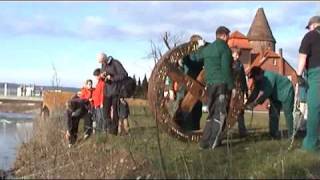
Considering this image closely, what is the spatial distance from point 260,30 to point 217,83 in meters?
113

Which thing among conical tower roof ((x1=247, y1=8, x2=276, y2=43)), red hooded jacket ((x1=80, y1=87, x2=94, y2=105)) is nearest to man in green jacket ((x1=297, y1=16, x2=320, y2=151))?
red hooded jacket ((x1=80, y1=87, x2=94, y2=105))

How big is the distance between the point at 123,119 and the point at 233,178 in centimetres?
797

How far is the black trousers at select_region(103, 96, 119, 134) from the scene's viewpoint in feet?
47.8

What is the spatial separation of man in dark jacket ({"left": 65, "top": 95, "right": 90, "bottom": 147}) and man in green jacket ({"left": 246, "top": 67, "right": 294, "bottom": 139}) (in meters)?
4.29

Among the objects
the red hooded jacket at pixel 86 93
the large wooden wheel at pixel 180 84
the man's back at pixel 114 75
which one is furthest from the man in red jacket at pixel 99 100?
the large wooden wheel at pixel 180 84

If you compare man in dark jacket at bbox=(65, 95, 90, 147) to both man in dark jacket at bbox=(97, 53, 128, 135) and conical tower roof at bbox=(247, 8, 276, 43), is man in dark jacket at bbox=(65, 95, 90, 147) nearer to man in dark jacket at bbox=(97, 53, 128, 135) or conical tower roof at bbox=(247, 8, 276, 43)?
man in dark jacket at bbox=(97, 53, 128, 135)

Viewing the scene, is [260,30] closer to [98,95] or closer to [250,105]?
[98,95]

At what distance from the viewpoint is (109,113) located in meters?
14.8

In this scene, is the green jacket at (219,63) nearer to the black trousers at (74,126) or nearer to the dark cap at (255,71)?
the dark cap at (255,71)

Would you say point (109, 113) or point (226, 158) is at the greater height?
point (109, 113)

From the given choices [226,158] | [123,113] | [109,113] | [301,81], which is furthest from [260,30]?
[226,158]

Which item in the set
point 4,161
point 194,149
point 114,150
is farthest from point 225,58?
point 4,161

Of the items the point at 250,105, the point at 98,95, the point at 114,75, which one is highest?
the point at 114,75

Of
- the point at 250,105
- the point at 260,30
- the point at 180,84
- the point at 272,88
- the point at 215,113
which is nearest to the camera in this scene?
the point at 215,113
